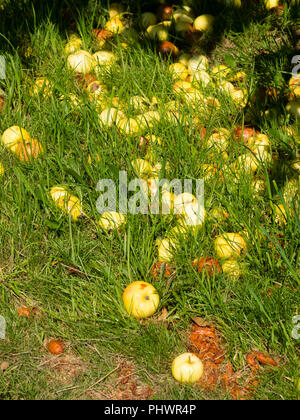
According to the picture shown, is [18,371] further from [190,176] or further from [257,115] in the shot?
[257,115]

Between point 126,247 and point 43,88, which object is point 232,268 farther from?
point 43,88

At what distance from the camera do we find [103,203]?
3.28 meters

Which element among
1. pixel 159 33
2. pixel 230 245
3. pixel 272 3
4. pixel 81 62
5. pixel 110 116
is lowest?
pixel 230 245

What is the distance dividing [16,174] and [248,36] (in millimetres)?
2313

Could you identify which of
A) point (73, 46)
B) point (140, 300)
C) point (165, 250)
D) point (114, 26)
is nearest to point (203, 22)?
point (114, 26)

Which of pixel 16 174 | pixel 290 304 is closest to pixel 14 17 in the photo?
pixel 16 174

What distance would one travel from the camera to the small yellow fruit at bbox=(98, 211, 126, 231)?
3158 millimetres

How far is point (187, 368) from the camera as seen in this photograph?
253 cm

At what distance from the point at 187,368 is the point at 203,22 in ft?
10.1

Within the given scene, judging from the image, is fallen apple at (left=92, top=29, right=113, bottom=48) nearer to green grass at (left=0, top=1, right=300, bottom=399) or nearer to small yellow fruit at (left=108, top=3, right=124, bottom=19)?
small yellow fruit at (left=108, top=3, right=124, bottom=19)

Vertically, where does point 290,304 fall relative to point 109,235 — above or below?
below
